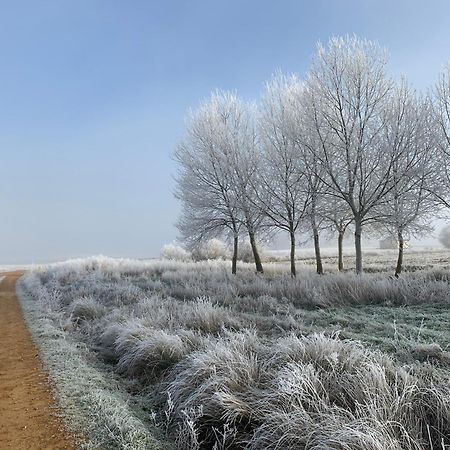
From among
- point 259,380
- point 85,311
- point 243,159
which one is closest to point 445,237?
point 243,159

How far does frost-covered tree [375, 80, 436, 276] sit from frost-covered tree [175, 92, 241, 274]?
8644mm

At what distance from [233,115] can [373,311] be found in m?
17.1

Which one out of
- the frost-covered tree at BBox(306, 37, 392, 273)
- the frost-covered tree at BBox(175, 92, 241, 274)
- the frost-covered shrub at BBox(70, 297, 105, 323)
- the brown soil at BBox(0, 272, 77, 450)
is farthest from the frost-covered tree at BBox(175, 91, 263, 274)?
the brown soil at BBox(0, 272, 77, 450)

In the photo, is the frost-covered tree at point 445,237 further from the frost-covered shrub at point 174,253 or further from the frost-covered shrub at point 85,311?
the frost-covered shrub at point 85,311

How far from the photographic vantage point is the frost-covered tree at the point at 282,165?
20.3m

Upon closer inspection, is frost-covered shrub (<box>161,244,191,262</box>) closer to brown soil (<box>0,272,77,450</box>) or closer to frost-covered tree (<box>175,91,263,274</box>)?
frost-covered tree (<box>175,91,263,274</box>)

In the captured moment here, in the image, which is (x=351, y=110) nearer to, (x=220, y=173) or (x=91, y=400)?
(x=220, y=173)

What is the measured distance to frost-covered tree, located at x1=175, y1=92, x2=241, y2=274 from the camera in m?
23.9

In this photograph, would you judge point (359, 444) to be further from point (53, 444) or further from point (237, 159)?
point (237, 159)

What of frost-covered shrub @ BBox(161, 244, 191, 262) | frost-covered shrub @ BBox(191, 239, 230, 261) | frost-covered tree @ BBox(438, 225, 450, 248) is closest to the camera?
frost-covered shrub @ BBox(191, 239, 230, 261)

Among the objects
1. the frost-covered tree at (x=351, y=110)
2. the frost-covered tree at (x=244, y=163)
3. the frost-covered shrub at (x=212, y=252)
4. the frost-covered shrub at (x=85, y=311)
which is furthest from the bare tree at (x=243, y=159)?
the frost-covered shrub at (x=212, y=252)

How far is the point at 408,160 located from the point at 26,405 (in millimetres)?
17451

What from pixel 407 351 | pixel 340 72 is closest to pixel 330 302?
pixel 407 351

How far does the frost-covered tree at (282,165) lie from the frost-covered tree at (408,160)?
4.06 meters
